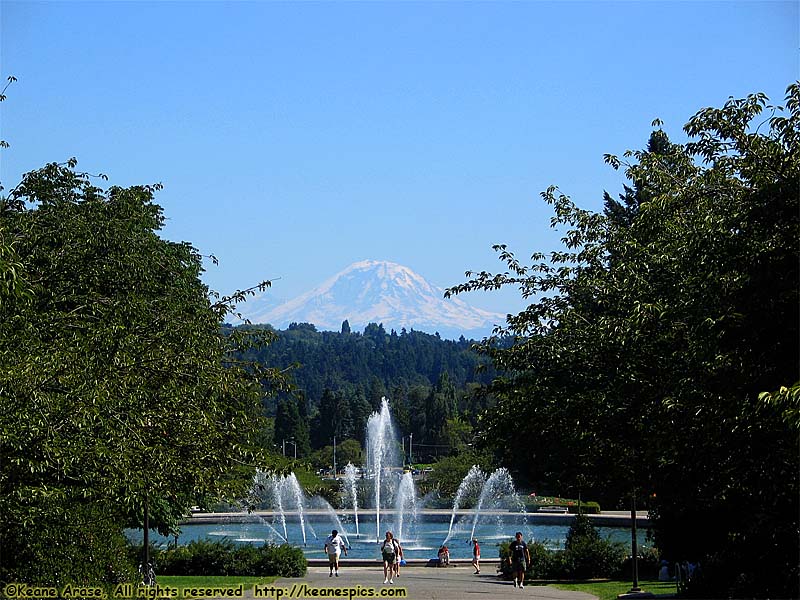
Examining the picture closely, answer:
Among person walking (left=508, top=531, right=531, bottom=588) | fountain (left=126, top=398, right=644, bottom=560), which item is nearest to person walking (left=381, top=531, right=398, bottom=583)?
person walking (left=508, top=531, right=531, bottom=588)

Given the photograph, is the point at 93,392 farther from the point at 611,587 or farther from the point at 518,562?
the point at 611,587

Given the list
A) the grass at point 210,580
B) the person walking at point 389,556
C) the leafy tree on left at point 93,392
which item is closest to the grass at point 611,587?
the person walking at point 389,556

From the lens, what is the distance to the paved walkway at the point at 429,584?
22766mm

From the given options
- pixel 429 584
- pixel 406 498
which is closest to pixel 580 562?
pixel 429 584

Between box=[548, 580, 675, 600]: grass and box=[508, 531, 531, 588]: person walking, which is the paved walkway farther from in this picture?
box=[548, 580, 675, 600]: grass

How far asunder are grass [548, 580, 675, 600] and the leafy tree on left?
27.6ft

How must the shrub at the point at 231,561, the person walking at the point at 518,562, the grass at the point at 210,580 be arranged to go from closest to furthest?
the person walking at the point at 518,562 < the grass at the point at 210,580 < the shrub at the point at 231,561

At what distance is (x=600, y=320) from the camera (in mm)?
17125

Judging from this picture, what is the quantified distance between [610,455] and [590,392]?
1820mm

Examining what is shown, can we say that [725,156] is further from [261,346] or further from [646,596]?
[261,346]

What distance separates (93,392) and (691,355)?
7.14m

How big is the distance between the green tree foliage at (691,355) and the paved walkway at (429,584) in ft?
11.9

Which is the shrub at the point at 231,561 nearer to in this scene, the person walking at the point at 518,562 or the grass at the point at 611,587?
the person walking at the point at 518,562

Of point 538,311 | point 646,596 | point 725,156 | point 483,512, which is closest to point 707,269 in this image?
point 725,156
